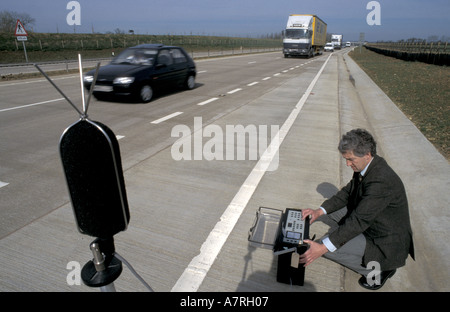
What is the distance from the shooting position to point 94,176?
109cm

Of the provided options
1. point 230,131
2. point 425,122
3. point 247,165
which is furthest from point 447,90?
point 247,165

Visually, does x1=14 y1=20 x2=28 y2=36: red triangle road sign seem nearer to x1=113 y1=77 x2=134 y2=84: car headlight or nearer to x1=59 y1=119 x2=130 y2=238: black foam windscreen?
x1=113 y1=77 x2=134 y2=84: car headlight

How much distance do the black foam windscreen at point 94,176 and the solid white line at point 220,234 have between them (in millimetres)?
1563

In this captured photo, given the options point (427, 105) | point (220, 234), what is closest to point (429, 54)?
point (427, 105)

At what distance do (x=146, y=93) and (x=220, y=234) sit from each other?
7.29 m

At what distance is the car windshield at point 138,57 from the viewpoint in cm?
987

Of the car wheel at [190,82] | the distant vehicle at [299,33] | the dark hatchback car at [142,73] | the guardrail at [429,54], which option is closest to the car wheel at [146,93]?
the dark hatchback car at [142,73]

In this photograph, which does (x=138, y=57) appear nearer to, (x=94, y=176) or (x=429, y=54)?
(x=94, y=176)

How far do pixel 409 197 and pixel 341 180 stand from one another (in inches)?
35.6

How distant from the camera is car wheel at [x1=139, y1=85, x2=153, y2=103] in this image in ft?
30.5

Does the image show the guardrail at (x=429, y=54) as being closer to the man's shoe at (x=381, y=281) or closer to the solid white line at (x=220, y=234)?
the solid white line at (x=220, y=234)

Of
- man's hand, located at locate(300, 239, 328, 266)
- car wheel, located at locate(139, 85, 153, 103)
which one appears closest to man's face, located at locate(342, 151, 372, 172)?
man's hand, located at locate(300, 239, 328, 266)
